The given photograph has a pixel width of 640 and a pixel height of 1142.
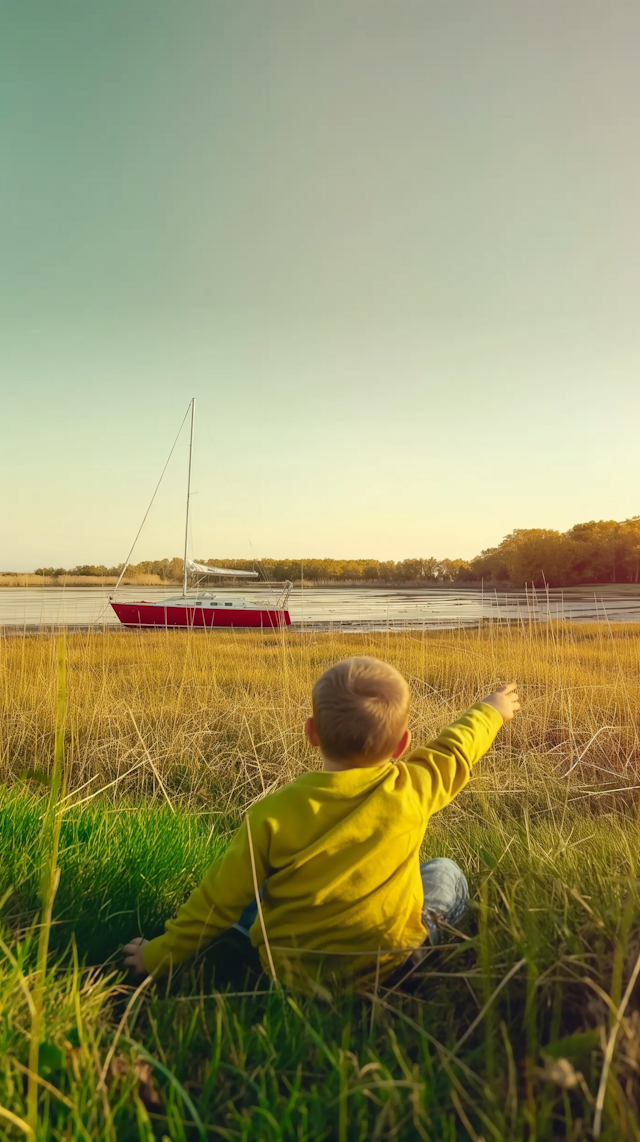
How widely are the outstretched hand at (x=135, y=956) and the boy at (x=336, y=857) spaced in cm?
7

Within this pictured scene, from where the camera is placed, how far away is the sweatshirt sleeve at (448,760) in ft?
6.24

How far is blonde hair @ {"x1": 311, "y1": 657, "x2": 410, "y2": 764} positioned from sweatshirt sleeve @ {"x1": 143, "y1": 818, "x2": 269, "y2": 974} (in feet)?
0.91

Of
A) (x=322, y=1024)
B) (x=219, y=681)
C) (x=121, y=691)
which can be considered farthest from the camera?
(x=219, y=681)

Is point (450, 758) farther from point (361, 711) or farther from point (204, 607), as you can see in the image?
point (204, 607)

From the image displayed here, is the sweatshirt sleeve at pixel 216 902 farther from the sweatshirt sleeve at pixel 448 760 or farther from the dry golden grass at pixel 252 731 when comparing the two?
the dry golden grass at pixel 252 731

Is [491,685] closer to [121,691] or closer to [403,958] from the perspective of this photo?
[121,691]

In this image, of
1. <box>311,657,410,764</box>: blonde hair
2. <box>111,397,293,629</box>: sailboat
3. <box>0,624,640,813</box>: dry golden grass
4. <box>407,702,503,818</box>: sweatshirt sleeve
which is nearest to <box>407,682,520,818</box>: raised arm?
<box>407,702,503,818</box>: sweatshirt sleeve

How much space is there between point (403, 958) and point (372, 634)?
12.4 meters

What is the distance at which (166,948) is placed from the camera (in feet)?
6.05

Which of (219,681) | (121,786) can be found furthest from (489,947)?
(219,681)

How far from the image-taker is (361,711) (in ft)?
5.74

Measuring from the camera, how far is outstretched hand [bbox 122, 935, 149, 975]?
1.90 meters

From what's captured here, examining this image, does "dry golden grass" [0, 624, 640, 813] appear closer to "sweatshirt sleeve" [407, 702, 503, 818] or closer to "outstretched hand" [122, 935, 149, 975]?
"outstretched hand" [122, 935, 149, 975]

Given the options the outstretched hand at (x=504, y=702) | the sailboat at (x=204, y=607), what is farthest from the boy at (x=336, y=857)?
the sailboat at (x=204, y=607)
